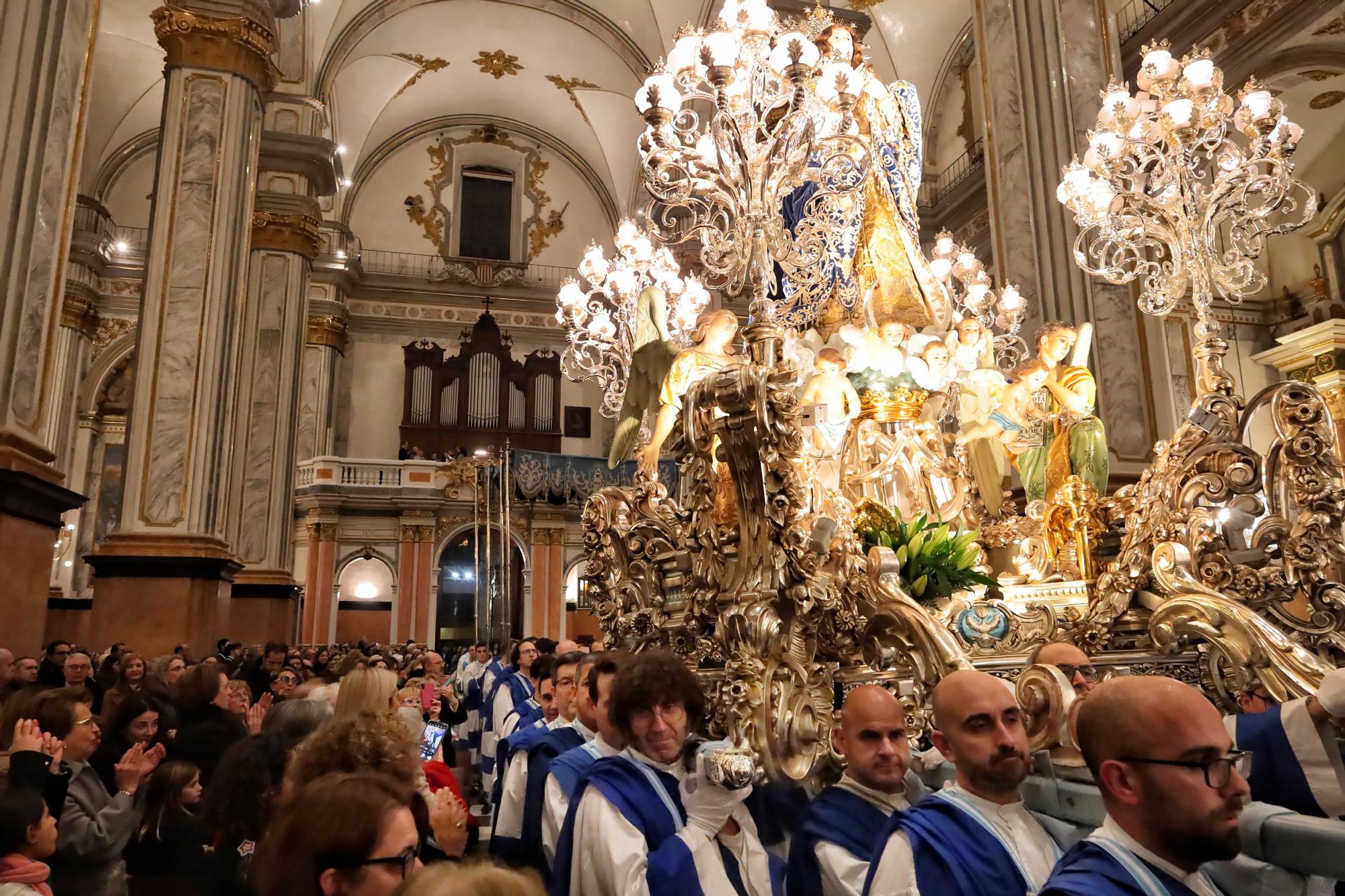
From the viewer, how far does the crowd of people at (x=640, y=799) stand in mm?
1429

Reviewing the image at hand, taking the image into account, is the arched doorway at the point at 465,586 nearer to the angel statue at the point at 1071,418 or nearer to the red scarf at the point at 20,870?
the angel statue at the point at 1071,418

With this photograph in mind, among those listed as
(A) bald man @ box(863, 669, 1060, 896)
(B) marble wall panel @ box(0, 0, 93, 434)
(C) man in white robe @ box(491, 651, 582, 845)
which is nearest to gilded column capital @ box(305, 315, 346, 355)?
(B) marble wall panel @ box(0, 0, 93, 434)

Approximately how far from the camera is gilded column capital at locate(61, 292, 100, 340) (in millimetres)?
17391

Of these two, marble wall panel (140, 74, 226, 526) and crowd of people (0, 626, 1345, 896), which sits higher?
marble wall panel (140, 74, 226, 526)

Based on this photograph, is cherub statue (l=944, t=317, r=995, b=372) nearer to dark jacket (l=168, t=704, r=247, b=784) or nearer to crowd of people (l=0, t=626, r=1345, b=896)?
crowd of people (l=0, t=626, r=1345, b=896)

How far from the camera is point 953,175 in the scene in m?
15.3

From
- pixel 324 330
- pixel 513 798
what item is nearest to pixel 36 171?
pixel 513 798

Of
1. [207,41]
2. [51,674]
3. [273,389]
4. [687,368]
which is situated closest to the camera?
[51,674]

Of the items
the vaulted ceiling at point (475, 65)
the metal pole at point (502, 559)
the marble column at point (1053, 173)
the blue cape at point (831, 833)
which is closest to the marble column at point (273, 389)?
the metal pole at point (502, 559)

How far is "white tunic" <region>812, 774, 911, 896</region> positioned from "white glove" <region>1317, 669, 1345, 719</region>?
0.90m

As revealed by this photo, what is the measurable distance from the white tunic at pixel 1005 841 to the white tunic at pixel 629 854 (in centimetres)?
55

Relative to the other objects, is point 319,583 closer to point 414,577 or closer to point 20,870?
point 414,577

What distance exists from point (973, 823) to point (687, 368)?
152 inches

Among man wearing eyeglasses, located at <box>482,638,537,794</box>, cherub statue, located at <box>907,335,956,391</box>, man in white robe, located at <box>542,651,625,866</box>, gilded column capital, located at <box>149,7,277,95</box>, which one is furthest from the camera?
gilded column capital, located at <box>149,7,277,95</box>
